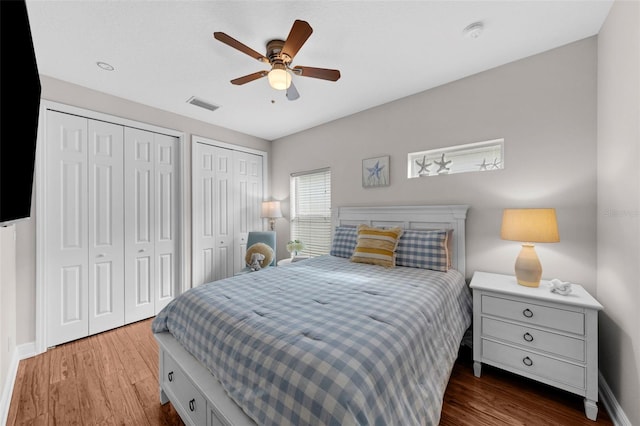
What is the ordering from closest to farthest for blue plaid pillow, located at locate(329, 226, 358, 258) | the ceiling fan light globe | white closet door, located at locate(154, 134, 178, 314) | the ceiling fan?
1. the ceiling fan
2. the ceiling fan light globe
3. blue plaid pillow, located at locate(329, 226, 358, 258)
4. white closet door, located at locate(154, 134, 178, 314)

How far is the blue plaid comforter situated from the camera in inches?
36.1

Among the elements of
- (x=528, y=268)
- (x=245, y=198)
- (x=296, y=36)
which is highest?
(x=296, y=36)

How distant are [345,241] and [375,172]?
3.13 ft

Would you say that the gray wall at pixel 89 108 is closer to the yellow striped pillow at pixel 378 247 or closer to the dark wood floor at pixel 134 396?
the dark wood floor at pixel 134 396

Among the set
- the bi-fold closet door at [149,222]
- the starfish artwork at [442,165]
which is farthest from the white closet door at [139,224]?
the starfish artwork at [442,165]

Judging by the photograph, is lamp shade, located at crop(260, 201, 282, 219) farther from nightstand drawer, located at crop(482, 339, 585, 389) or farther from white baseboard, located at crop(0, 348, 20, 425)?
nightstand drawer, located at crop(482, 339, 585, 389)

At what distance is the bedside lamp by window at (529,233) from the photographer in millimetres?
1811

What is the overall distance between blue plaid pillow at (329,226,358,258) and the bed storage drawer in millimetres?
1912

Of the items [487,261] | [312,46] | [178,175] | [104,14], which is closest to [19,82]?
[104,14]

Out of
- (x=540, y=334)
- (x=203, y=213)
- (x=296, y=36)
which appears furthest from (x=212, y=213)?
(x=540, y=334)

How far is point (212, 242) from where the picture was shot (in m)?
3.79

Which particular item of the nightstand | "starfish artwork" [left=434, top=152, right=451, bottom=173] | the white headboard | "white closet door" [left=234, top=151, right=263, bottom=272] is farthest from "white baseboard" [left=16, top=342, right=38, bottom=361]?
"starfish artwork" [left=434, top=152, right=451, bottom=173]

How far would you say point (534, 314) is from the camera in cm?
177

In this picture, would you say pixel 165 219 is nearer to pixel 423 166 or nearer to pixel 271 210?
pixel 271 210
